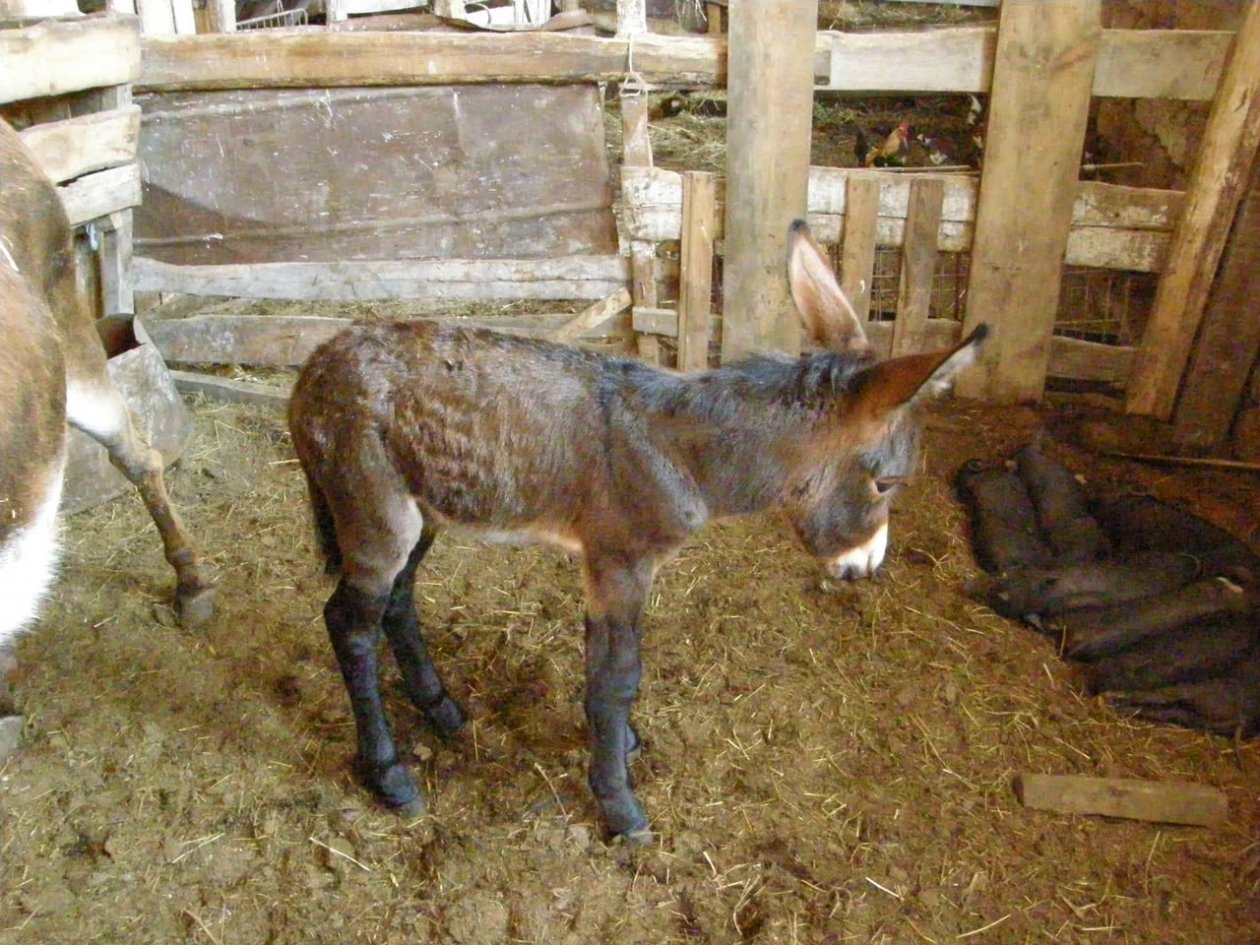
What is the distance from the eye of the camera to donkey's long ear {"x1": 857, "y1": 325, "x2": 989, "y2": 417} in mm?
2430

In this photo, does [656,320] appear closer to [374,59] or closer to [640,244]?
[640,244]

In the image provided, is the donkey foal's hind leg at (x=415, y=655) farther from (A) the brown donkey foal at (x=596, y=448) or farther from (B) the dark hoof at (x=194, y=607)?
(B) the dark hoof at (x=194, y=607)

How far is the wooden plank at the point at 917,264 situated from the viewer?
5145 mm

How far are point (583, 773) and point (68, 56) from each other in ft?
12.0

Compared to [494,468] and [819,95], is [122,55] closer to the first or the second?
[494,468]

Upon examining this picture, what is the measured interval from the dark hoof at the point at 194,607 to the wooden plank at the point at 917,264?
11.4 ft

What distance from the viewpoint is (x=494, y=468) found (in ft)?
9.81

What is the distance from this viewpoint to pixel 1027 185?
500 centimetres

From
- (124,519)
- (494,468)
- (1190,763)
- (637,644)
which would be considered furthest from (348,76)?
(1190,763)

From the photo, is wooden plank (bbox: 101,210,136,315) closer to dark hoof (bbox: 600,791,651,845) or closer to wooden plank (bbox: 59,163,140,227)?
wooden plank (bbox: 59,163,140,227)

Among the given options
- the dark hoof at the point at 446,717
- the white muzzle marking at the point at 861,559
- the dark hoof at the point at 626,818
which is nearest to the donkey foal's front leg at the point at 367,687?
the dark hoof at the point at 446,717

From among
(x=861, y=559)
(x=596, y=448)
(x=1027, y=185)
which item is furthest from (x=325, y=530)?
(x=1027, y=185)

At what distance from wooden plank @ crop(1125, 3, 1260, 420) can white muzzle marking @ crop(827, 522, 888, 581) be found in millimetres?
2796

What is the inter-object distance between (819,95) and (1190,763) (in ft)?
22.0
